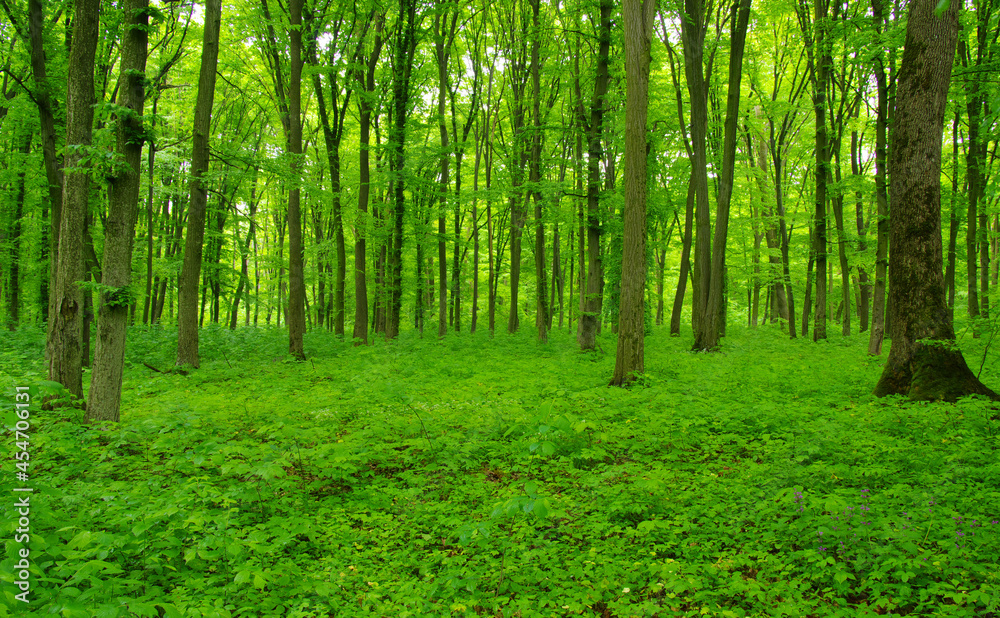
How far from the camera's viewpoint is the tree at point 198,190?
9.17 meters

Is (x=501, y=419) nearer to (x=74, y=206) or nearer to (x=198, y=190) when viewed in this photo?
(x=74, y=206)

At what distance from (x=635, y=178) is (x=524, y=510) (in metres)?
6.70

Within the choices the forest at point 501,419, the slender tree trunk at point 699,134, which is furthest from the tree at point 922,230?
the slender tree trunk at point 699,134

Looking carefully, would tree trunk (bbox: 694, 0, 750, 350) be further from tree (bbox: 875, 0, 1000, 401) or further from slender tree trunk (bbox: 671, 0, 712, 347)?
tree (bbox: 875, 0, 1000, 401)

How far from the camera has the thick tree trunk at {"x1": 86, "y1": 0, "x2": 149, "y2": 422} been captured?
557 centimetres

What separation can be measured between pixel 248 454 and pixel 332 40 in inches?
562

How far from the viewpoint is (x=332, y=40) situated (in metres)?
14.4

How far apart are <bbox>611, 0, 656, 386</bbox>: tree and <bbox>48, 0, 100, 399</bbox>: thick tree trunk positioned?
25.7ft

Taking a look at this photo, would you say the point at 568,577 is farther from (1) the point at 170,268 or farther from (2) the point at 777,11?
(1) the point at 170,268

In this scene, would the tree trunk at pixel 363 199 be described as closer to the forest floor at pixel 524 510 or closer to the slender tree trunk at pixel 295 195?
the slender tree trunk at pixel 295 195

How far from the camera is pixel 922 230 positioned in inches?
251

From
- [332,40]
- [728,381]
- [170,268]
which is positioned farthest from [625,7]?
[170,268]

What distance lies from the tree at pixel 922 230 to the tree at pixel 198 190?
38.1 feet

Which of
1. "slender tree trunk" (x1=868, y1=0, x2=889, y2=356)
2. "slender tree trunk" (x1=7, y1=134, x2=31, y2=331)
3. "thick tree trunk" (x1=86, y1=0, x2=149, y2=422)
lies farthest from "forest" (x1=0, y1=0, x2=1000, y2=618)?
"slender tree trunk" (x1=7, y1=134, x2=31, y2=331)
